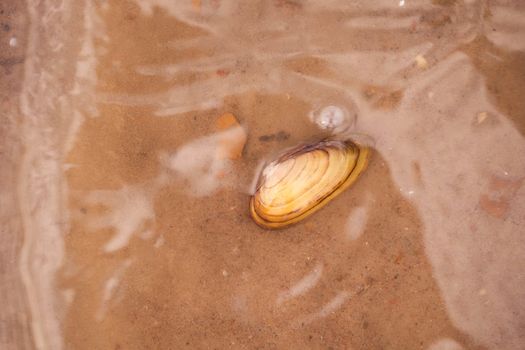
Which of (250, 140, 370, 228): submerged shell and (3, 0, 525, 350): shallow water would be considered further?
(3, 0, 525, 350): shallow water

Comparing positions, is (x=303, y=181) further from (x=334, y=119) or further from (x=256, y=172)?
(x=334, y=119)

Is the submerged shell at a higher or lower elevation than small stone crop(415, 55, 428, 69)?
lower

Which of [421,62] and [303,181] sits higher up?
[421,62]

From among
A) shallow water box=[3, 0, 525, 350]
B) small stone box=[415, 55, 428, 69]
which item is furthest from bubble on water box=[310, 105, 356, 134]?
small stone box=[415, 55, 428, 69]

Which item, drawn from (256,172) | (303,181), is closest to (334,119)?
(303,181)

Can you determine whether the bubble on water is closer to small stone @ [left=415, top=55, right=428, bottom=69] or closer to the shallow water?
the shallow water
